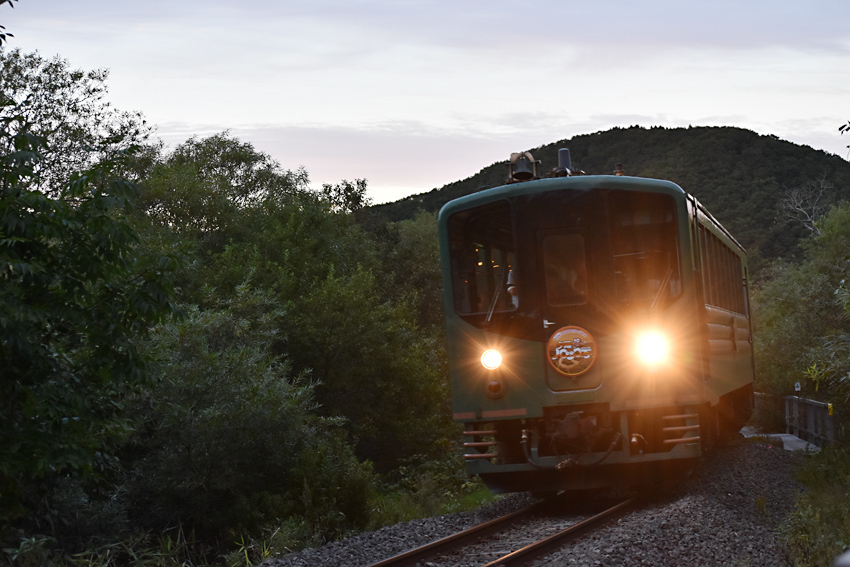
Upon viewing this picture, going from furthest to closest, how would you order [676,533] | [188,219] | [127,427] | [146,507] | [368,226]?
[368,226], [188,219], [146,507], [127,427], [676,533]

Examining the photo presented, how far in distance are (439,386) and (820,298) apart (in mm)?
15030

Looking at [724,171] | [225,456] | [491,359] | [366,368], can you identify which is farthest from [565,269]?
[724,171]

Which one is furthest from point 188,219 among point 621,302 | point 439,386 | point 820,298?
point 621,302

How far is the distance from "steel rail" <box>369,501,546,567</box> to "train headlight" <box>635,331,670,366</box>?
82.3 inches

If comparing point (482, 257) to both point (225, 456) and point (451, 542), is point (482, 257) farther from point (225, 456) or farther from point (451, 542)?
point (225, 456)

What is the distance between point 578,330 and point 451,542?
2.51 metres

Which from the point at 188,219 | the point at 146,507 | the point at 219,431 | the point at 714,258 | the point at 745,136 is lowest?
the point at 146,507

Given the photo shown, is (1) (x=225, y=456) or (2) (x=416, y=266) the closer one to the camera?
(1) (x=225, y=456)

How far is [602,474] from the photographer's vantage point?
9805 millimetres

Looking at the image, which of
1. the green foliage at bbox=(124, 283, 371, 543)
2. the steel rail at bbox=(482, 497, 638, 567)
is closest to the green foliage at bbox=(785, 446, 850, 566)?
the steel rail at bbox=(482, 497, 638, 567)

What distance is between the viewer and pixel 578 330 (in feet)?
30.7

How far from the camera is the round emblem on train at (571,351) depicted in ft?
30.4

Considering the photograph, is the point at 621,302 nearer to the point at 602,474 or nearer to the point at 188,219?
the point at 602,474

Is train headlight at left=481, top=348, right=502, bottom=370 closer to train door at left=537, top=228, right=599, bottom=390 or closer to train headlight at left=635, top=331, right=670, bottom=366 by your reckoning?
train door at left=537, top=228, right=599, bottom=390
